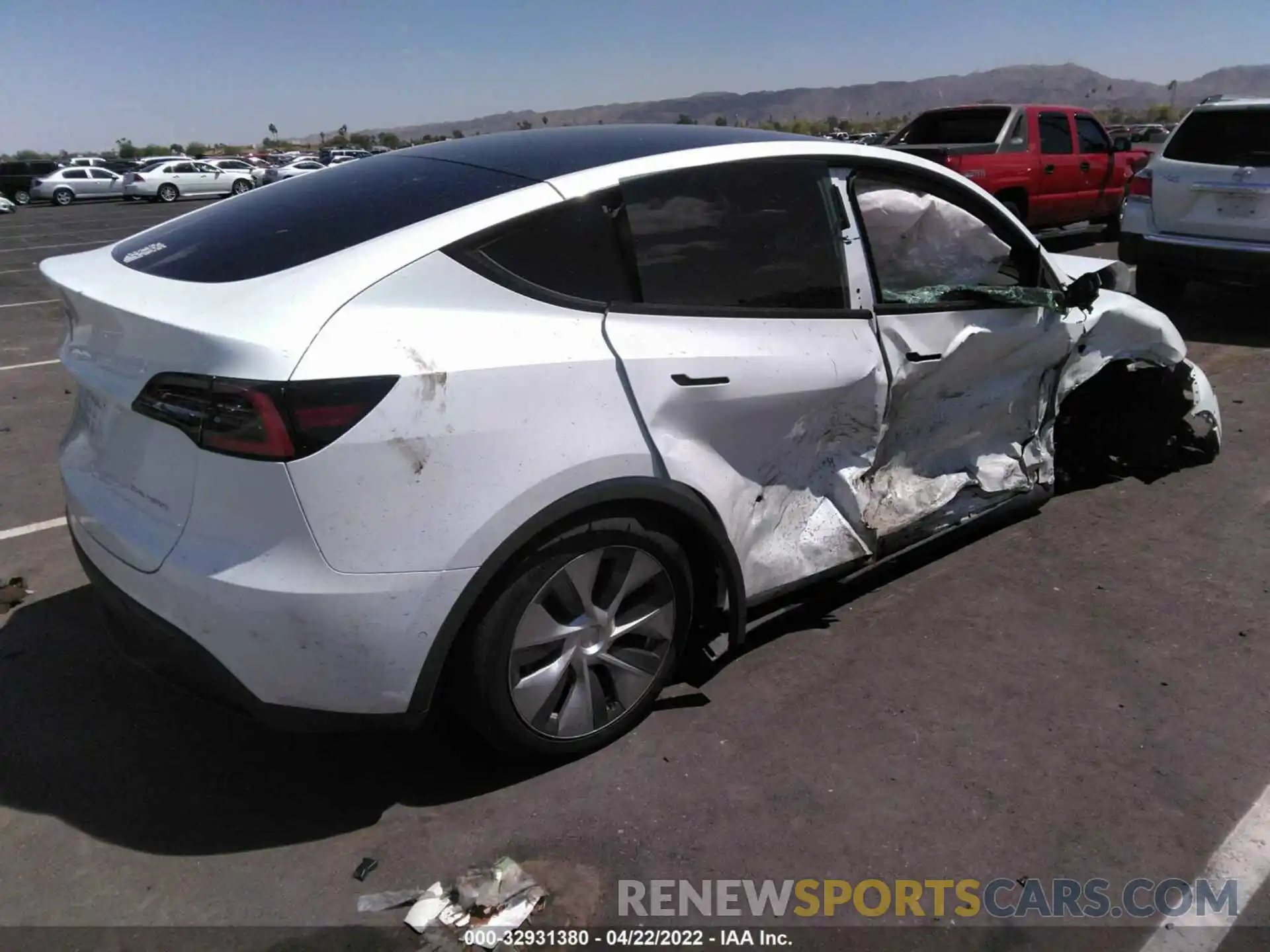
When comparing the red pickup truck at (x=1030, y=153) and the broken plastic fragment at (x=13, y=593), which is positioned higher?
the red pickup truck at (x=1030, y=153)

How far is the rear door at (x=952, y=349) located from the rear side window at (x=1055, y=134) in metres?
9.36

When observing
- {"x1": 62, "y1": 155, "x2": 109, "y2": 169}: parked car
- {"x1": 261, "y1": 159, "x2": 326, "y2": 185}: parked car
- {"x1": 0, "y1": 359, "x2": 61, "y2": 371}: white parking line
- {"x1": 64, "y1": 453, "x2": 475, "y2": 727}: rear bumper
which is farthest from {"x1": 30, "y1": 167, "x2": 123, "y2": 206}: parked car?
{"x1": 64, "y1": 453, "x2": 475, "y2": 727}: rear bumper

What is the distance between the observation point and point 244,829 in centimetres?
273

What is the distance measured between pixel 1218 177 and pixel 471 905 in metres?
8.42

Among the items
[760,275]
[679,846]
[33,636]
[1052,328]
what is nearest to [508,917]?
[679,846]

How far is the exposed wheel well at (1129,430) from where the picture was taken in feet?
16.5

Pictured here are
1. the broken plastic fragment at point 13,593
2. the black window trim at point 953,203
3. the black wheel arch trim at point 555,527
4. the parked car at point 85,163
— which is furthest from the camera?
the parked car at point 85,163

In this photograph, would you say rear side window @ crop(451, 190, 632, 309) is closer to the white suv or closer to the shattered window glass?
the shattered window glass

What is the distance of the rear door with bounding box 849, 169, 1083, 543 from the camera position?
3637 millimetres

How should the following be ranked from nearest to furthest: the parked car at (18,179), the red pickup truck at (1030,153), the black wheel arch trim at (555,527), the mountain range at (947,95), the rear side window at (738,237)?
the black wheel arch trim at (555,527) → the rear side window at (738,237) → the red pickup truck at (1030,153) → the parked car at (18,179) → the mountain range at (947,95)

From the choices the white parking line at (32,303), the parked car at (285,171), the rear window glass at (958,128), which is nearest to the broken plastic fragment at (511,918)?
the white parking line at (32,303)

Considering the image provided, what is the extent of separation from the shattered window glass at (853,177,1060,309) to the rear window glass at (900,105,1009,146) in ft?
28.7

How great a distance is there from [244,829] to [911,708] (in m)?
2.10

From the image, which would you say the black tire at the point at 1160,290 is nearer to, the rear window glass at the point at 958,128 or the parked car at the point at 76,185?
the rear window glass at the point at 958,128
